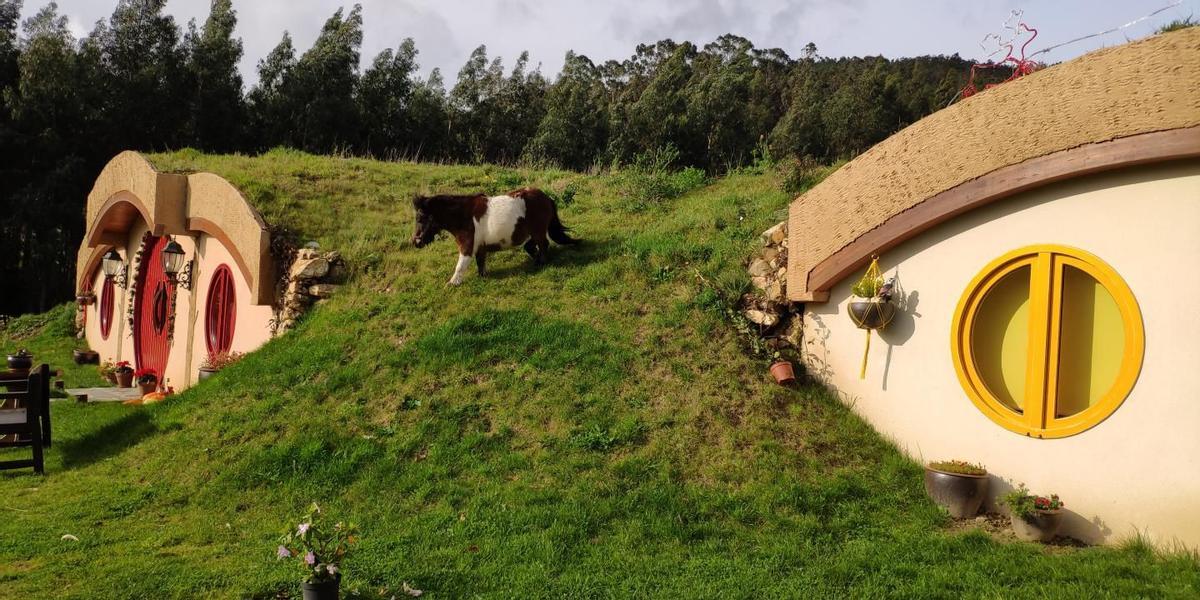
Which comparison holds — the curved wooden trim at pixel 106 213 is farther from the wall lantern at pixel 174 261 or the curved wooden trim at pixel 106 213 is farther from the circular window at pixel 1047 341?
the circular window at pixel 1047 341

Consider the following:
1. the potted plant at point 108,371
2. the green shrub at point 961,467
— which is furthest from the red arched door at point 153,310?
the green shrub at point 961,467

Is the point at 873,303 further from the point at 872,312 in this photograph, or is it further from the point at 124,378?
the point at 124,378

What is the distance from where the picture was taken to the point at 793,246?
8.84 m

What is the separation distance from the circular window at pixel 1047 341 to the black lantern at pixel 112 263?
1557cm

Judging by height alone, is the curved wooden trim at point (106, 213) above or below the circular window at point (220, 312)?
above

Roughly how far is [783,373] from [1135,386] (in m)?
3.11

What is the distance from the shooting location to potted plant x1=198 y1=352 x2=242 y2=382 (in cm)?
1116

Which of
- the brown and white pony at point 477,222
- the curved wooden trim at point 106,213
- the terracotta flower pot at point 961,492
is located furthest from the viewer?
the curved wooden trim at point 106,213

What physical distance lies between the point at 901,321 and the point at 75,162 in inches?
1077

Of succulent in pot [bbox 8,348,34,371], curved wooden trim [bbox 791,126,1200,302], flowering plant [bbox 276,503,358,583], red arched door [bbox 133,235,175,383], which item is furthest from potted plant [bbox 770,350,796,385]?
red arched door [bbox 133,235,175,383]

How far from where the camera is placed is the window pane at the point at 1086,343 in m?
5.97

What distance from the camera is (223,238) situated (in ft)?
41.4

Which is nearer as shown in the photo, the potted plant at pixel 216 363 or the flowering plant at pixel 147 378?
the potted plant at pixel 216 363

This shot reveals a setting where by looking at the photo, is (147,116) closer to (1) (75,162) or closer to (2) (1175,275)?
(1) (75,162)
